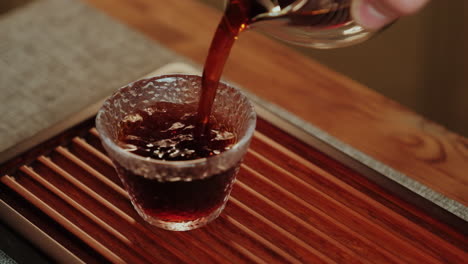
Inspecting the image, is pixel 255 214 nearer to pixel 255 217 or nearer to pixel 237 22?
pixel 255 217

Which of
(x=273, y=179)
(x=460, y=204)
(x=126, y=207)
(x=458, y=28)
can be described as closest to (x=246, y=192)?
(x=273, y=179)

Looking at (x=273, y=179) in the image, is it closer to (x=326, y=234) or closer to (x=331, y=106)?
(x=326, y=234)

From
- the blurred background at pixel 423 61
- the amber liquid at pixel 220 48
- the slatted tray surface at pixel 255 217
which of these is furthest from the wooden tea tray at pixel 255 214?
the blurred background at pixel 423 61

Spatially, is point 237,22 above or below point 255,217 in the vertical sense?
above

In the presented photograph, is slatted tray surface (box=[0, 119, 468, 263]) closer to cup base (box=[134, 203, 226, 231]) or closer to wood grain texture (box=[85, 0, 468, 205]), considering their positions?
cup base (box=[134, 203, 226, 231])

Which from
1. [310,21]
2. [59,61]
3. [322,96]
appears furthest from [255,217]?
[59,61]

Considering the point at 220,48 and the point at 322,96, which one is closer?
the point at 220,48
